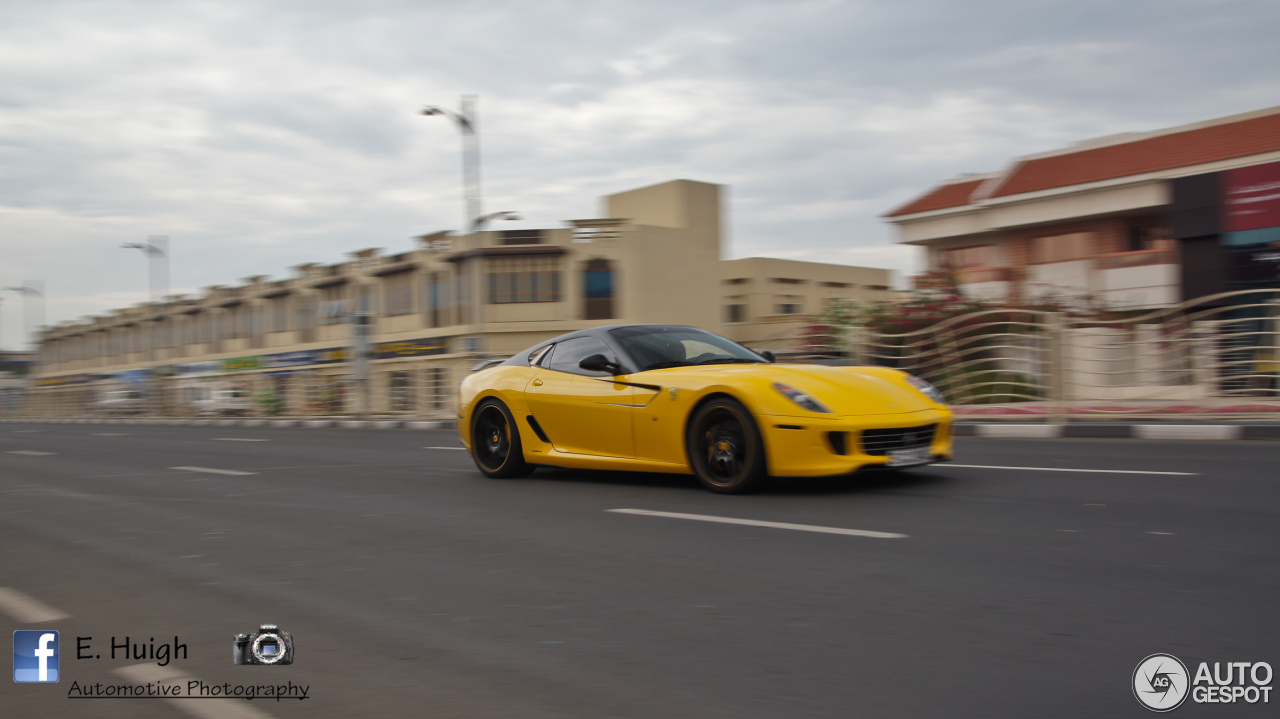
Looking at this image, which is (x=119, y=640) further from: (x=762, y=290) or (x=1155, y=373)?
(x=762, y=290)

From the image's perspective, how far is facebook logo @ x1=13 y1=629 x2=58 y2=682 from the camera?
350cm

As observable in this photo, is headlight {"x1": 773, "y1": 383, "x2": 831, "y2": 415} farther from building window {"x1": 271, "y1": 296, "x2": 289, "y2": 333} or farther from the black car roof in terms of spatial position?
building window {"x1": 271, "y1": 296, "x2": 289, "y2": 333}

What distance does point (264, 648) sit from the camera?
3578mm

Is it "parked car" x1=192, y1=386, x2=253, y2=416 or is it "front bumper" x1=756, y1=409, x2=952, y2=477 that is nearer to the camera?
"front bumper" x1=756, y1=409, x2=952, y2=477

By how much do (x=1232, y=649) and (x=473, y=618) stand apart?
265 cm

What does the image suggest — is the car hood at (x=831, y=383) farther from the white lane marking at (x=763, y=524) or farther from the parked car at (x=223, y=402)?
the parked car at (x=223, y=402)

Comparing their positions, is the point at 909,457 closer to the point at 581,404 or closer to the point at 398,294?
the point at 581,404

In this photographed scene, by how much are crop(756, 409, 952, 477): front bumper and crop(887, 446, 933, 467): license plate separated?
3 centimetres

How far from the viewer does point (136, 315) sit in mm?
83125

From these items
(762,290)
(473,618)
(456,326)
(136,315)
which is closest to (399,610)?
(473,618)

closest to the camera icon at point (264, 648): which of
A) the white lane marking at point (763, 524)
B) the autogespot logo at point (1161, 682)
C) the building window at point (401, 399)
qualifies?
the white lane marking at point (763, 524)

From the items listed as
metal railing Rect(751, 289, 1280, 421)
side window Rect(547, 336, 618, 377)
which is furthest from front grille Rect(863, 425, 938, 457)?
metal railing Rect(751, 289, 1280, 421)

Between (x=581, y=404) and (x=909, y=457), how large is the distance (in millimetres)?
2556

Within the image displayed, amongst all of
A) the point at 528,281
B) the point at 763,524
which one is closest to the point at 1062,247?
the point at 528,281
